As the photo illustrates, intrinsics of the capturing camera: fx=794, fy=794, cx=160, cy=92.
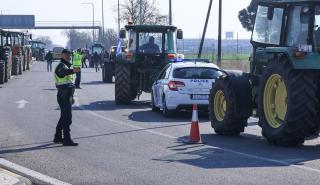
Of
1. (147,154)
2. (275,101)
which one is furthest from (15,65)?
(147,154)

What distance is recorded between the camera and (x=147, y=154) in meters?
12.9

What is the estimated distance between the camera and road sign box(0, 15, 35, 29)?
11656 centimetres

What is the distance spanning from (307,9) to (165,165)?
4.46 meters

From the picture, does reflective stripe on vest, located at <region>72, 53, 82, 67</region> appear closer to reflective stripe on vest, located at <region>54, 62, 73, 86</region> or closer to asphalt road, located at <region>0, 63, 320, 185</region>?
asphalt road, located at <region>0, 63, 320, 185</region>

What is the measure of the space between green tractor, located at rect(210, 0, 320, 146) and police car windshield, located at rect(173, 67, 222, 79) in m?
3.70

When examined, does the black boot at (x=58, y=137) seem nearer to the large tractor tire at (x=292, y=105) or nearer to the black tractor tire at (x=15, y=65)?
the large tractor tire at (x=292, y=105)

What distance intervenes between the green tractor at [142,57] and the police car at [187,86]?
173 inches

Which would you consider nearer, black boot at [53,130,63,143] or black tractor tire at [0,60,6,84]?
black boot at [53,130,63,143]

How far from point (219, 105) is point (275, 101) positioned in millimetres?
2310

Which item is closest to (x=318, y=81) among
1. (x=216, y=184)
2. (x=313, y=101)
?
(x=313, y=101)

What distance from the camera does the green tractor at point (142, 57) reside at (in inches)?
995

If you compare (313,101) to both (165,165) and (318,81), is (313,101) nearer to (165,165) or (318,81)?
(318,81)

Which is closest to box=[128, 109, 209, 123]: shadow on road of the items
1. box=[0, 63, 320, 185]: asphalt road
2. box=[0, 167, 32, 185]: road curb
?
box=[0, 63, 320, 185]: asphalt road

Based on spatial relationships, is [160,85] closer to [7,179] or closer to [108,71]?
[7,179]
